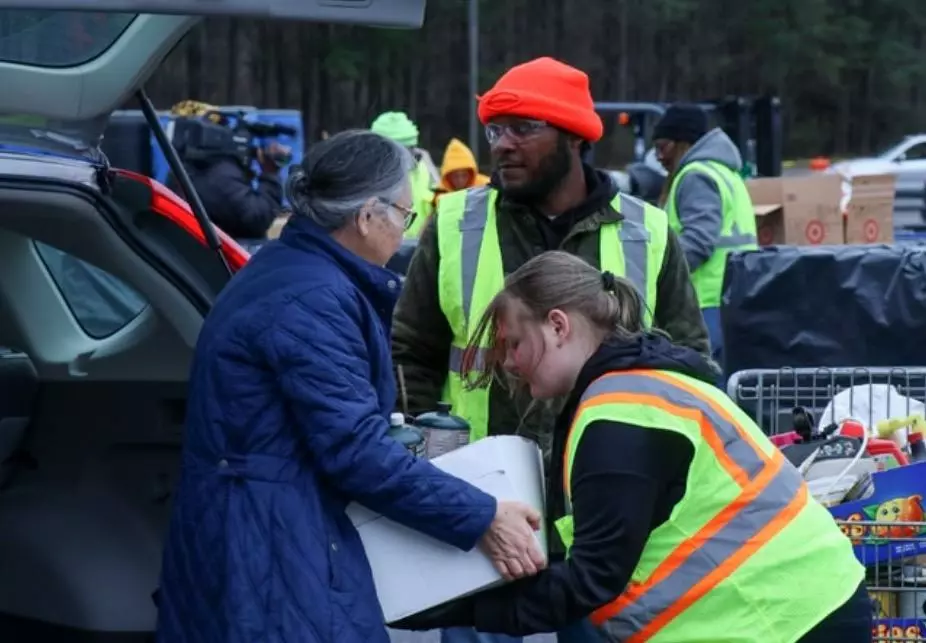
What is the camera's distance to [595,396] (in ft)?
10.3

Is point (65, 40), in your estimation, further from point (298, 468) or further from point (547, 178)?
point (547, 178)

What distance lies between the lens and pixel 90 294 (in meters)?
5.44

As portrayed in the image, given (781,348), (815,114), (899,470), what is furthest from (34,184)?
(815,114)

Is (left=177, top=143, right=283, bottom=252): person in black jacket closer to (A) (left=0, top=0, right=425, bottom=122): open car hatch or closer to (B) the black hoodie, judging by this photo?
(A) (left=0, top=0, right=425, bottom=122): open car hatch

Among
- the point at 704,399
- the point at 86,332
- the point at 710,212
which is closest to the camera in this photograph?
the point at 704,399

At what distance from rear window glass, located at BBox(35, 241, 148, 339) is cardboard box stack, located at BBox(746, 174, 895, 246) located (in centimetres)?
621

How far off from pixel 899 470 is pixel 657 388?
1148 millimetres

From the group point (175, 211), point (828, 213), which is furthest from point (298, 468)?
point (828, 213)

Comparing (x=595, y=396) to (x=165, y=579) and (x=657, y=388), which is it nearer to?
(x=657, y=388)

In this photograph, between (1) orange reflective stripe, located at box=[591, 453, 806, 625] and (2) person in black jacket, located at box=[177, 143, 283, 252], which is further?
(2) person in black jacket, located at box=[177, 143, 283, 252]

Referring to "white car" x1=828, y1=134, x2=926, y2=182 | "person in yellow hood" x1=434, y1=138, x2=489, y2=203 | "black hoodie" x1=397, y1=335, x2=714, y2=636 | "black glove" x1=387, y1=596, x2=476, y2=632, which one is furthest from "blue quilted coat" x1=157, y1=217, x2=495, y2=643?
"white car" x1=828, y1=134, x2=926, y2=182

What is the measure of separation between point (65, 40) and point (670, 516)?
59.4 inches

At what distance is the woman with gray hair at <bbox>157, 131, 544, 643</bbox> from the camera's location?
334 cm

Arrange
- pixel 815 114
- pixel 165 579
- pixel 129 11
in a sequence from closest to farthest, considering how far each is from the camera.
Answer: pixel 129 11
pixel 165 579
pixel 815 114
